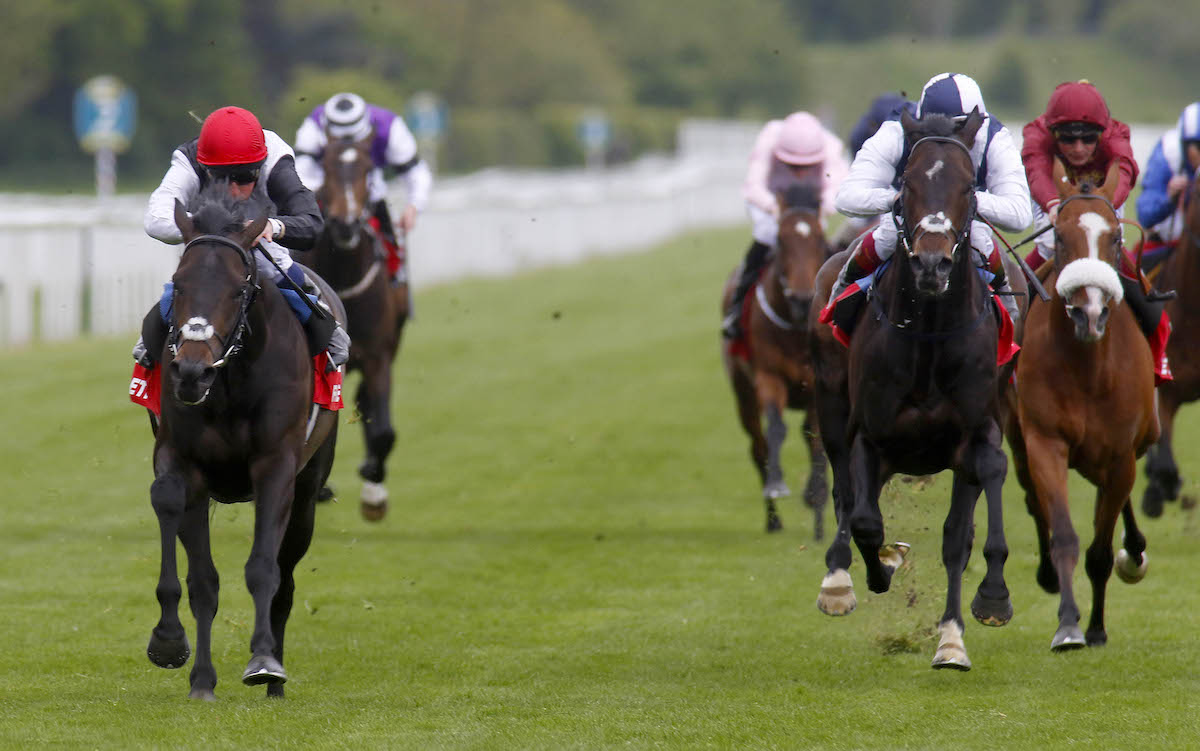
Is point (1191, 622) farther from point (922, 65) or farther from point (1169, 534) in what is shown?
point (922, 65)

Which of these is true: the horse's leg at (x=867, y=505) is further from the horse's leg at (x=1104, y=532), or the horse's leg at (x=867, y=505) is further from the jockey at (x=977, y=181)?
the horse's leg at (x=1104, y=532)

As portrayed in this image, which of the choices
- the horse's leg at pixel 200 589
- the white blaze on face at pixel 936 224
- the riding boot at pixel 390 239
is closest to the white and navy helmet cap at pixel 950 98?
the white blaze on face at pixel 936 224

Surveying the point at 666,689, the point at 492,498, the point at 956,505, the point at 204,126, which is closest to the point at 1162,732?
the point at 956,505

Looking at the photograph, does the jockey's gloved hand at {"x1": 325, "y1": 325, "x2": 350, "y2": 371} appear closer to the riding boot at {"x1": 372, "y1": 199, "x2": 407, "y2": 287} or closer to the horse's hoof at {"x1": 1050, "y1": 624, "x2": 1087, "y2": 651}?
the horse's hoof at {"x1": 1050, "y1": 624, "x2": 1087, "y2": 651}

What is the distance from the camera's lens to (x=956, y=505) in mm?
7102

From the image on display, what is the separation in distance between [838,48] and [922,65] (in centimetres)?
410

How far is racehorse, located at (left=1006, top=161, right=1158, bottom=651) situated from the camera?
727 centimetres

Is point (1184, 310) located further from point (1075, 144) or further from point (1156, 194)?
point (1075, 144)

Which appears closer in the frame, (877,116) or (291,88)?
(877,116)

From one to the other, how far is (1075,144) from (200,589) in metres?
3.80

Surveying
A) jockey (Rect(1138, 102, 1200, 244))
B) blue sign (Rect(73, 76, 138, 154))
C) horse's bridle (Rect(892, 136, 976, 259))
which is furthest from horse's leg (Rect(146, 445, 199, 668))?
blue sign (Rect(73, 76, 138, 154))

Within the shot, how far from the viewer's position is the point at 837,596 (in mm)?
7680

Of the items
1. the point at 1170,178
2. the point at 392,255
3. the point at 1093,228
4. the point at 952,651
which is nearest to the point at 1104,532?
the point at 952,651

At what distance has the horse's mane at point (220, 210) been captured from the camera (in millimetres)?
6305
